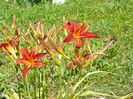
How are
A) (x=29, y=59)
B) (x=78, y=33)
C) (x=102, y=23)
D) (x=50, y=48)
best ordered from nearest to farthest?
(x=29, y=59) < (x=78, y=33) < (x=50, y=48) < (x=102, y=23)

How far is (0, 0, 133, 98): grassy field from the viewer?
16.9 feet

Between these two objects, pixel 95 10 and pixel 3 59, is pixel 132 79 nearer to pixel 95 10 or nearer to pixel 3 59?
pixel 3 59

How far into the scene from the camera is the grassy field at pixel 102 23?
515cm

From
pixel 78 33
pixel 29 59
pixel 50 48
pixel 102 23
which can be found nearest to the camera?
pixel 29 59

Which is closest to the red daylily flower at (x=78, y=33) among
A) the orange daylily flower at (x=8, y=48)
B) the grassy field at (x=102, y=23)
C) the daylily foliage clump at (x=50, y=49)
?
the daylily foliage clump at (x=50, y=49)

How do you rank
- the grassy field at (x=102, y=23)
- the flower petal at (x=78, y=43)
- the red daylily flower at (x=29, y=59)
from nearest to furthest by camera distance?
the red daylily flower at (x=29, y=59), the flower petal at (x=78, y=43), the grassy field at (x=102, y=23)

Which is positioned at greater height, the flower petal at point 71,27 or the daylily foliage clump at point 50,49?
the flower petal at point 71,27

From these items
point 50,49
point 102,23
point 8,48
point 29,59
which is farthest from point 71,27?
point 102,23

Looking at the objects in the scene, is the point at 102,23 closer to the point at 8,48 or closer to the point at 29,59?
the point at 8,48

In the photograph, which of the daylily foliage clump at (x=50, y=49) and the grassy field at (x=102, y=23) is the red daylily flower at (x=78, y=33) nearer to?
the daylily foliage clump at (x=50, y=49)

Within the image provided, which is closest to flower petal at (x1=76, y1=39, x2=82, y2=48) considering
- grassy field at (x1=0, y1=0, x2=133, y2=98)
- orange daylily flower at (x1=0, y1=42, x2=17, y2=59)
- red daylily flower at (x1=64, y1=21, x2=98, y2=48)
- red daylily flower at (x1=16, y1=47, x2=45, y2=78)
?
red daylily flower at (x1=64, y1=21, x2=98, y2=48)

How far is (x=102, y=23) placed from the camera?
7805 millimetres

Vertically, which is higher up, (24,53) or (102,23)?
(24,53)

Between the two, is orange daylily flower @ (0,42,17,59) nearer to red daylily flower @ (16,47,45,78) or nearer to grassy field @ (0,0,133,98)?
red daylily flower @ (16,47,45,78)
